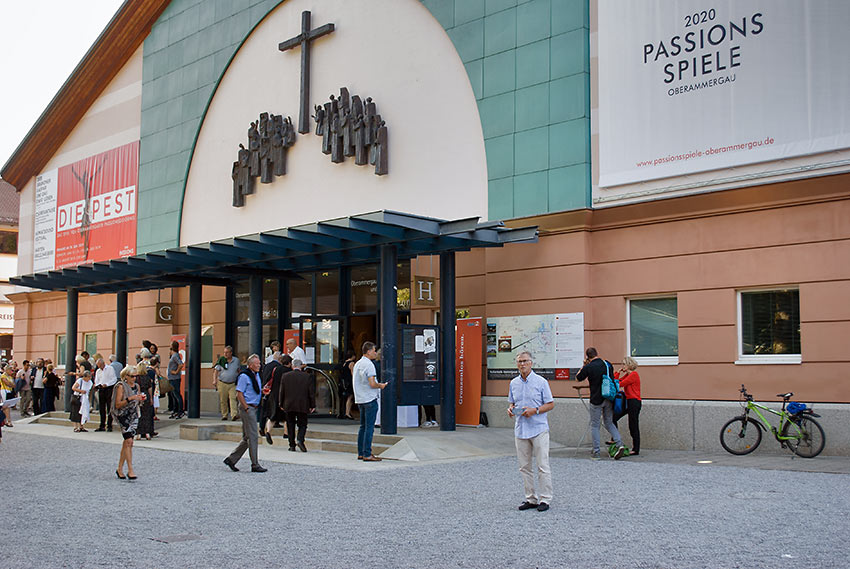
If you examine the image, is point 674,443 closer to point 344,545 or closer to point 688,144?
point 688,144

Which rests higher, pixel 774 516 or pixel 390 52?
pixel 390 52

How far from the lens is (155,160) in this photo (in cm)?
2875

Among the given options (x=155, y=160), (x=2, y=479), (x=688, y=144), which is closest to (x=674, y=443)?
(x=688, y=144)

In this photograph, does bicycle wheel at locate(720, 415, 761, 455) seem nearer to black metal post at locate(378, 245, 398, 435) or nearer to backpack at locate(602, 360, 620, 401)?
backpack at locate(602, 360, 620, 401)

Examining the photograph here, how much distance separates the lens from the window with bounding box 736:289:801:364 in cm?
1537

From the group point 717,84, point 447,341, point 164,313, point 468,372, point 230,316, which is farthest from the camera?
point 164,313

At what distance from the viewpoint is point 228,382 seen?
2030cm

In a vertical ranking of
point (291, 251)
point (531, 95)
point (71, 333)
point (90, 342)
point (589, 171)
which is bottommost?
point (90, 342)

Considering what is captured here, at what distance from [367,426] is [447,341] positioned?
350 centimetres

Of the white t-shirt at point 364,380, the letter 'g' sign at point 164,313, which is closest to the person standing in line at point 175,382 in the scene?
the letter 'g' sign at point 164,313

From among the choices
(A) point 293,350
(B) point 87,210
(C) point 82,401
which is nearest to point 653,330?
(A) point 293,350

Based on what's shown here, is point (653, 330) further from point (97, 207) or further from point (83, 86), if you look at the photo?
point (83, 86)

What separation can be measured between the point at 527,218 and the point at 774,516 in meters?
10.0

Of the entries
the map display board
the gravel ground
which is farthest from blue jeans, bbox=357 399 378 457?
the map display board
